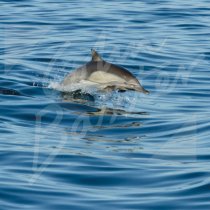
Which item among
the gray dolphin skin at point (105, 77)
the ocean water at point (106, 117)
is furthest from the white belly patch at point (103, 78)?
the ocean water at point (106, 117)

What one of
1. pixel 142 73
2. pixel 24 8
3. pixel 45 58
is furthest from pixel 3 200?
pixel 24 8

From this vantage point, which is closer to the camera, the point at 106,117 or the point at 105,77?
the point at 106,117

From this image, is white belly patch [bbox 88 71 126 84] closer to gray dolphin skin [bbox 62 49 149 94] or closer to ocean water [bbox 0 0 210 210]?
gray dolphin skin [bbox 62 49 149 94]

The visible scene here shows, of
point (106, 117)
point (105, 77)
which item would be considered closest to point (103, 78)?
point (105, 77)

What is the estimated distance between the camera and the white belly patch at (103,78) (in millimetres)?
14031

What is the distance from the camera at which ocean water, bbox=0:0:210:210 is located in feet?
29.5

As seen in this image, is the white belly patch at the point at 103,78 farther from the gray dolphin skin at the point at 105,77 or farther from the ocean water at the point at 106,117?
the ocean water at the point at 106,117

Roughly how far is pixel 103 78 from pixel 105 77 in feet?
0.21

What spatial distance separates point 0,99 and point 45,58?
14.7 feet

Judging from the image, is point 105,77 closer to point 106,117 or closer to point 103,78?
point 103,78

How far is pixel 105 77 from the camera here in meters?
14.1

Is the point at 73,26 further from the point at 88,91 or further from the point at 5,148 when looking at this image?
the point at 5,148

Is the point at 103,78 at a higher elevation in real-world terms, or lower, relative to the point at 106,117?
higher

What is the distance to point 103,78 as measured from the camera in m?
14.1
